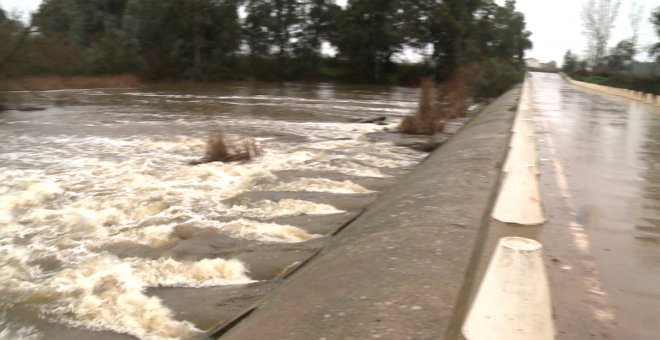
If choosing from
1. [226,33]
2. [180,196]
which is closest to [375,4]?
[226,33]

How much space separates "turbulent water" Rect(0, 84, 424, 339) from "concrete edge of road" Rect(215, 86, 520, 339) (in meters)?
1.10

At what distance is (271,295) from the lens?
4.99 meters

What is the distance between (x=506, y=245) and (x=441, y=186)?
523cm

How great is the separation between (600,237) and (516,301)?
337 centimetres

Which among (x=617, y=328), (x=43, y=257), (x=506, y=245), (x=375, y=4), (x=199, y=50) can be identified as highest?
(x=375, y=4)

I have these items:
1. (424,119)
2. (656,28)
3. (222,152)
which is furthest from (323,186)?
(656,28)

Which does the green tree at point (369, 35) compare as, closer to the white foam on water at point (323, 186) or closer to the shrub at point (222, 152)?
the shrub at point (222, 152)

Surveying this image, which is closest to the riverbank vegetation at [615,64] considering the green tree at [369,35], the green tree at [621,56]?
the green tree at [621,56]

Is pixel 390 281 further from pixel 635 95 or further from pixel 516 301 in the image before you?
pixel 635 95

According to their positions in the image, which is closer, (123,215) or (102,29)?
(123,215)

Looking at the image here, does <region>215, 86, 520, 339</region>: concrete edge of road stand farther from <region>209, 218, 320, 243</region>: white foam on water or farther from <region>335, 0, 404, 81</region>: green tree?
<region>335, 0, 404, 81</region>: green tree

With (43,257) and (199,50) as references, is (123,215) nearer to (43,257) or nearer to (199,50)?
(43,257)

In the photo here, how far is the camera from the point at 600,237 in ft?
17.7

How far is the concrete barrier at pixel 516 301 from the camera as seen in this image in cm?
251
